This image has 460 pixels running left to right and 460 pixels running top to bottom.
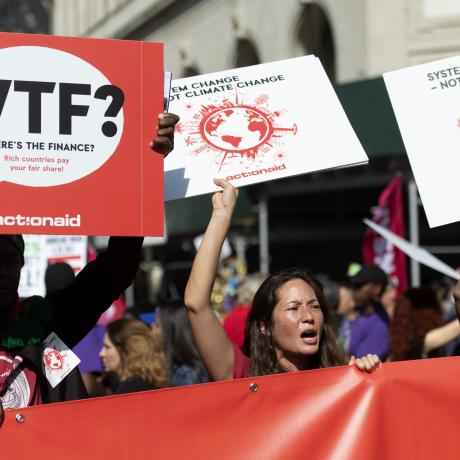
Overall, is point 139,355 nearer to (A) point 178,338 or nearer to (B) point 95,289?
(A) point 178,338

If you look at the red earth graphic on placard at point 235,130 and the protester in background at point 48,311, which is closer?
the protester in background at point 48,311

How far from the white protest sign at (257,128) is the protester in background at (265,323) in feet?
0.44

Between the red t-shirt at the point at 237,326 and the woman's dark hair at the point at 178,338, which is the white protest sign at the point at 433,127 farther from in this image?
the woman's dark hair at the point at 178,338

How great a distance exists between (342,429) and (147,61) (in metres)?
1.29

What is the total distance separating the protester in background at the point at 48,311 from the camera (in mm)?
3492

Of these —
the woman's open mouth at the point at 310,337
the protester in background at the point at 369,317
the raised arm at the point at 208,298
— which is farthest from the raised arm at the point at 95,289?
the protester in background at the point at 369,317

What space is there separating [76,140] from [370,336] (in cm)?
461

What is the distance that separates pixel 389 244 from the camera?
10.2m

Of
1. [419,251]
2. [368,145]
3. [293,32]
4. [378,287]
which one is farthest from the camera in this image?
[293,32]

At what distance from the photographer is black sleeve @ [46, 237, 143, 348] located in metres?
3.74

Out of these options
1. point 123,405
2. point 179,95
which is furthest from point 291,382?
point 179,95

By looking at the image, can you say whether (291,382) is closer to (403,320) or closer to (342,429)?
(342,429)

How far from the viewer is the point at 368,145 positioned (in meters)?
14.1

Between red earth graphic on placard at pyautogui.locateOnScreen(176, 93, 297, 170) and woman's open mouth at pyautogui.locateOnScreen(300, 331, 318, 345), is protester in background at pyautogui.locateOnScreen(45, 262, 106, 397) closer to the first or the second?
red earth graphic on placard at pyautogui.locateOnScreen(176, 93, 297, 170)
